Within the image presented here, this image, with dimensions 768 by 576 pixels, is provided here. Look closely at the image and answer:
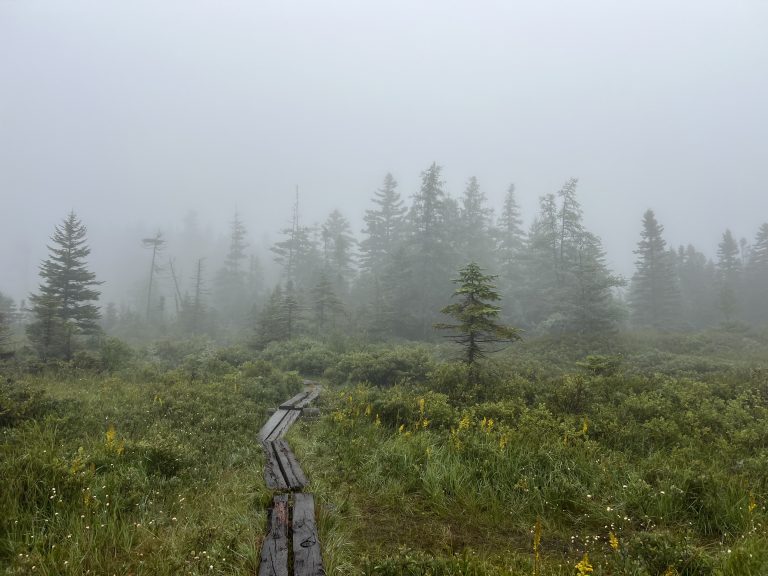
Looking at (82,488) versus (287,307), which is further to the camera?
(287,307)

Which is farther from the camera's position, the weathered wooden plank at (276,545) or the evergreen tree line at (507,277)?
the evergreen tree line at (507,277)

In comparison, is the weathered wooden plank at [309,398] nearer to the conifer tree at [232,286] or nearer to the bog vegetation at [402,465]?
the bog vegetation at [402,465]

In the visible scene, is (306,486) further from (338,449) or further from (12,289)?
(12,289)

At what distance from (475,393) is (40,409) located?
34.5 feet

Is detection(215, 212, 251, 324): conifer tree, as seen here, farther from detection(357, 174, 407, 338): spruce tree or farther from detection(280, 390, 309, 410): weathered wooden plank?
detection(280, 390, 309, 410): weathered wooden plank

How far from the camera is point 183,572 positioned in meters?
4.00

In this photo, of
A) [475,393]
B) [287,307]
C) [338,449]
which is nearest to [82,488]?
[338,449]

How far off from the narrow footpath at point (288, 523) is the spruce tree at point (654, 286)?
4412 cm

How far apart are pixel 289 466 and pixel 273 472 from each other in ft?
1.21

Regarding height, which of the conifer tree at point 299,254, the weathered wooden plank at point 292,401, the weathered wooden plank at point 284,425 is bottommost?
the weathered wooden plank at point 284,425

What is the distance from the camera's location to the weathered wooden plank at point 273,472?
6.32 metres

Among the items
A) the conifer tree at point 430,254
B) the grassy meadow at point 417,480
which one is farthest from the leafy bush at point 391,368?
the conifer tree at point 430,254

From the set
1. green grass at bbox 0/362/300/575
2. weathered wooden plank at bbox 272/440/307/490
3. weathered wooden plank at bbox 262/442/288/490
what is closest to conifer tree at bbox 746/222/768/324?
weathered wooden plank at bbox 272/440/307/490

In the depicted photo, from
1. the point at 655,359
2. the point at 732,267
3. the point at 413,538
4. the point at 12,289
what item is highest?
the point at 12,289
